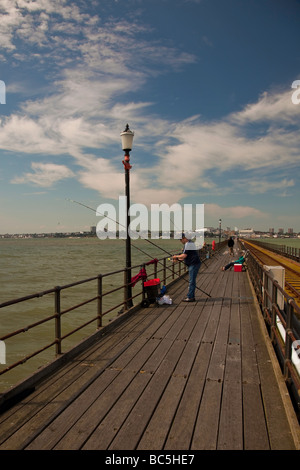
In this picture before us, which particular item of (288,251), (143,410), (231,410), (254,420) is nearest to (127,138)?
(143,410)

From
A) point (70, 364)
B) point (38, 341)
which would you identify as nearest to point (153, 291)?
point (70, 364)

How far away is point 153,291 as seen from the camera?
8.80 meters

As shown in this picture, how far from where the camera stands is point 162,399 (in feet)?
12.0

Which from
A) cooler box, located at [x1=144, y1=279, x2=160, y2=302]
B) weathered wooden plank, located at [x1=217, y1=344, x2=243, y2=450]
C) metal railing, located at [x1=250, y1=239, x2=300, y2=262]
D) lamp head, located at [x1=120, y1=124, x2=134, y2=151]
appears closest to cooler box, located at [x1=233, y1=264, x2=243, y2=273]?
cooler box, located at [x1=144, y1=279, x2=160, y2=302]

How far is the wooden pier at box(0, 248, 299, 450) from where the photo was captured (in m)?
2.91

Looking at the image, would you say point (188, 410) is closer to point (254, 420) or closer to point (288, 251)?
point (254, 420)

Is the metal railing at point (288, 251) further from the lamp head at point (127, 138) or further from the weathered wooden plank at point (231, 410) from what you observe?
the weathered wooden plank at point (231, 410)

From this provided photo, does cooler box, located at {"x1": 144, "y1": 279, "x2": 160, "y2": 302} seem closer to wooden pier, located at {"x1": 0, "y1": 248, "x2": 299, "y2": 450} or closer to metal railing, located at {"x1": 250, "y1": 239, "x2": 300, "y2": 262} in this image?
wooden pier, located at {"x1": 0, "y1": 248, "x2": 299, "y2": 450}

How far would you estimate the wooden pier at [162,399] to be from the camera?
9.56 ft

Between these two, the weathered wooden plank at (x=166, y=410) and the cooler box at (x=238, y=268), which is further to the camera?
the cooler box at (x=238, y=268)

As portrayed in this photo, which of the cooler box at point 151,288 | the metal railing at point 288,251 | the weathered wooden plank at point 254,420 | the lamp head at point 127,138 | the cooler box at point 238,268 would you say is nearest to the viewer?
the weathered wooden plank at point 254,420

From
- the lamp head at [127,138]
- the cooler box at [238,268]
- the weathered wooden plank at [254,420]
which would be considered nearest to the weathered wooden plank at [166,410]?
the weathered wooden plank at [254,420]

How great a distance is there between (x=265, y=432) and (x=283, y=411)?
1.60 ft
